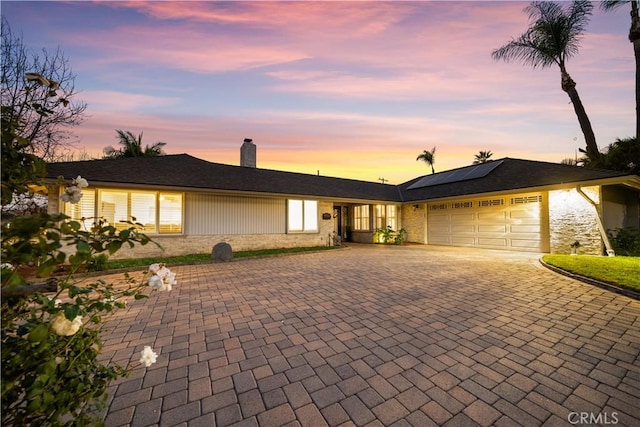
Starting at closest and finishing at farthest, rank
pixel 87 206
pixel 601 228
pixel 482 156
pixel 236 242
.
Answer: pixel 87 206 → pixel 601 228 → pixel 236 242 → pixel 482 156

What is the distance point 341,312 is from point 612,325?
3640 mm

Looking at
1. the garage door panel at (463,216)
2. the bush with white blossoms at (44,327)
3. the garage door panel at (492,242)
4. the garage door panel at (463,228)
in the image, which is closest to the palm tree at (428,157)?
the garage door panel at (463,216)

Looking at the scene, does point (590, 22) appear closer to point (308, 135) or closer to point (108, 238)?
point (308, 135)

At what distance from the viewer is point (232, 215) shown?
10.7 meters

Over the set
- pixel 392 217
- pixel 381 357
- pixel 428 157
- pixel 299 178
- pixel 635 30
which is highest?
pixel 635 30

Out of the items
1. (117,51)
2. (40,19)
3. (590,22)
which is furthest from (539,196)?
(40,19)

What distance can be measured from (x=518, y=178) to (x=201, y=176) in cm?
1374

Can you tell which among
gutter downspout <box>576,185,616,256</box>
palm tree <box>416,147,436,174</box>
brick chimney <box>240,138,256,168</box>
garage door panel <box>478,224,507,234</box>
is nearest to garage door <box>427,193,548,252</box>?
garage door panel <box>478,224,507,234</box>

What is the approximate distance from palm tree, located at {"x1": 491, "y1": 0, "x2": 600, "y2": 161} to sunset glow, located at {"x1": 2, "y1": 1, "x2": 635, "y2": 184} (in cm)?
45

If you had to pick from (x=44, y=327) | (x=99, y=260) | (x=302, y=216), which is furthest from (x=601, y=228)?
(x=44, y=327)

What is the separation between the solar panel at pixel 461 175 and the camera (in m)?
12.9

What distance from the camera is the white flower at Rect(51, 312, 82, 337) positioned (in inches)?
39.4

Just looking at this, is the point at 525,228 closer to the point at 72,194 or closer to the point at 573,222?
the point at 573,222

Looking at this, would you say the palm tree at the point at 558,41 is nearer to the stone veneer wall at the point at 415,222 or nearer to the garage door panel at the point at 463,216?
the garage door panel at the point at 463,216
